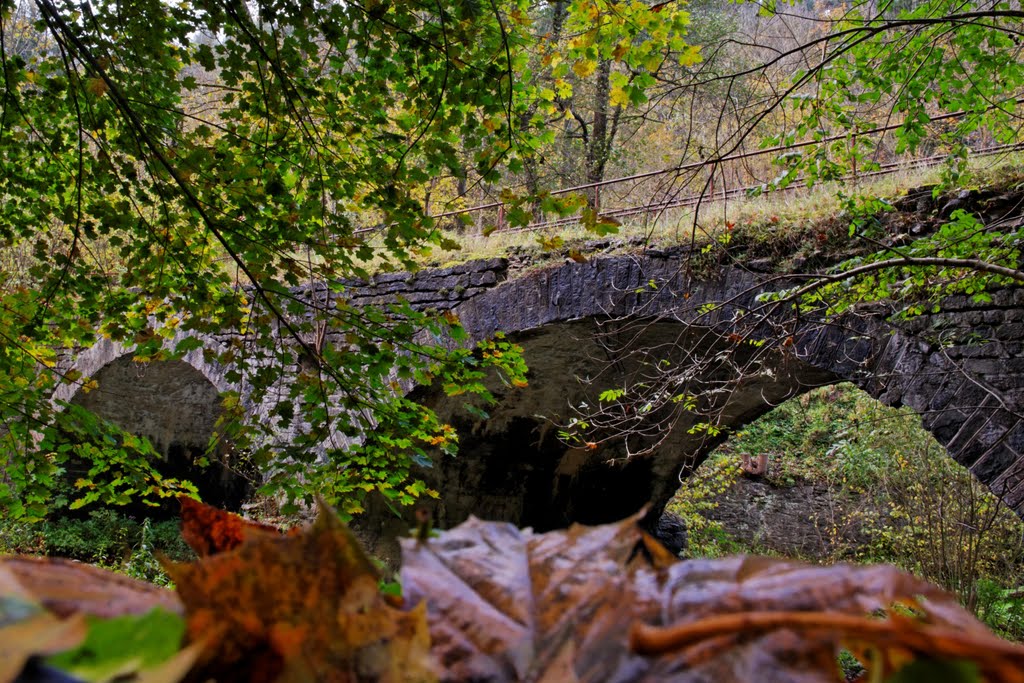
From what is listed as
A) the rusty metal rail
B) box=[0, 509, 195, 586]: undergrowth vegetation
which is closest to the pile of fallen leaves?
the rusty metal rail

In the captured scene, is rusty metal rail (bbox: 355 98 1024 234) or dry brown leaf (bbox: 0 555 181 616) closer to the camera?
dry brown leaf (bbox: 0 555 181 616)

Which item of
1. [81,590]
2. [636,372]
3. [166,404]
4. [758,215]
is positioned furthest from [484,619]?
[166,404]

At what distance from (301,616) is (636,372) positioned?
5.25m

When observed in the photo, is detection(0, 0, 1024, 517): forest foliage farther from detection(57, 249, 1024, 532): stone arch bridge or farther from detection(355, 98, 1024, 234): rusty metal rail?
detection(57, 249, 1024, 532): stone arch bridge

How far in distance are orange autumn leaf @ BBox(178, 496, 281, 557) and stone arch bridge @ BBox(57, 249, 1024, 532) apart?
2.42 metres

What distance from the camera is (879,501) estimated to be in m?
9.83

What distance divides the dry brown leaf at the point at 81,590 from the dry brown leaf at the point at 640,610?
119mm

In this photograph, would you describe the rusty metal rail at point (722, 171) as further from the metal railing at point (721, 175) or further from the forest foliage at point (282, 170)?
the forest foliage at point (282, 170)

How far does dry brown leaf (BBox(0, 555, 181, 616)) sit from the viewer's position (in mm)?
284

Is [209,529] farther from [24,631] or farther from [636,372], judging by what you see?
[636,372]

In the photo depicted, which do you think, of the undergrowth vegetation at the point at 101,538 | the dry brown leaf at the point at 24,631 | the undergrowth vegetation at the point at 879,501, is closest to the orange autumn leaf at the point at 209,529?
the dry brown leaf at the point at 24,631

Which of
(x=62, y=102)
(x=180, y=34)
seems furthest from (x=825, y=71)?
(x=62, y=102)

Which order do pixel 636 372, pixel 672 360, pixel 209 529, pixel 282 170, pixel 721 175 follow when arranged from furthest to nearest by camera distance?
Result: 1. pixel 672 360
2. pixel 636 372
3. pixel 721 175
4. pixel 282 170
5. pixel 209 529

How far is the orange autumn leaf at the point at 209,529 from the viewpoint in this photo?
0.42 meters
